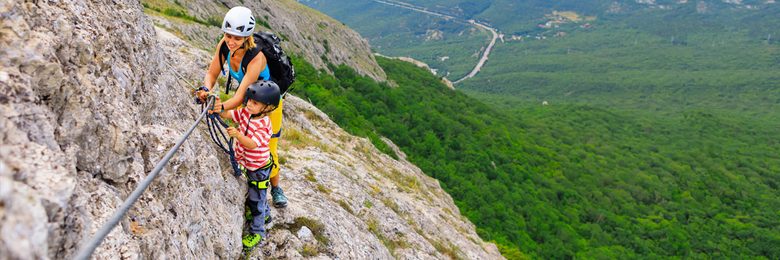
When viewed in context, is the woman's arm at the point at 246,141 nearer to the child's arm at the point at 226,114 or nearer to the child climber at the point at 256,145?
the child climber at the point at 256,145

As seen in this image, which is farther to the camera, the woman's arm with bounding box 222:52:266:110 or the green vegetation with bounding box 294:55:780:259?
the green vegetation with bounding box 294:55:780:259

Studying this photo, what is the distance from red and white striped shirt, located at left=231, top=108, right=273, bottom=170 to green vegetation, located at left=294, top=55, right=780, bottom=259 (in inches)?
1004

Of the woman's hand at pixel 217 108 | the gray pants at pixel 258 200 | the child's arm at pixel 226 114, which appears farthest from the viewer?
the gray pants at pixel 258 200

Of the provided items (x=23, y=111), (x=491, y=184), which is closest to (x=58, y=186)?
(x=23, y=111)

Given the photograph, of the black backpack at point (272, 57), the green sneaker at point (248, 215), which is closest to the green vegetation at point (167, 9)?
the green sneaker at point (248, 215)

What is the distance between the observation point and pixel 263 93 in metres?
6.23

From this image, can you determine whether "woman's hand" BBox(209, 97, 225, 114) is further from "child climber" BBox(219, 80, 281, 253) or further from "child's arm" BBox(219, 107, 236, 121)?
"child's arm" BBox(219, 107, 236, 121)

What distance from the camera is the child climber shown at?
6258 millimetres

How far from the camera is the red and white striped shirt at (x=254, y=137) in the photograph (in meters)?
6.62

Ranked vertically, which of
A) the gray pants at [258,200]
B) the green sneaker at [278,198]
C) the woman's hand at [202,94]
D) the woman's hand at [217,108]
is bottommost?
the green sneaker at [278,198]

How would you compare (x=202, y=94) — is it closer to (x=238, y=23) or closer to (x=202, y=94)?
(x=202, y=94)

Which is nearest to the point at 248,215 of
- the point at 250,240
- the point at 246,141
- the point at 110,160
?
the point at 250,240

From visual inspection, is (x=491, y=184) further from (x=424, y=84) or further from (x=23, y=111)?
(x=23, y=111)

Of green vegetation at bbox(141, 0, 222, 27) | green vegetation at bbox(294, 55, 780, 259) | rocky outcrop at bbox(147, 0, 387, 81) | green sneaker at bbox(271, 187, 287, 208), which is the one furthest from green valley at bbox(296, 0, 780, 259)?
green sneaker at bbox(271, 187, 287, 208)
